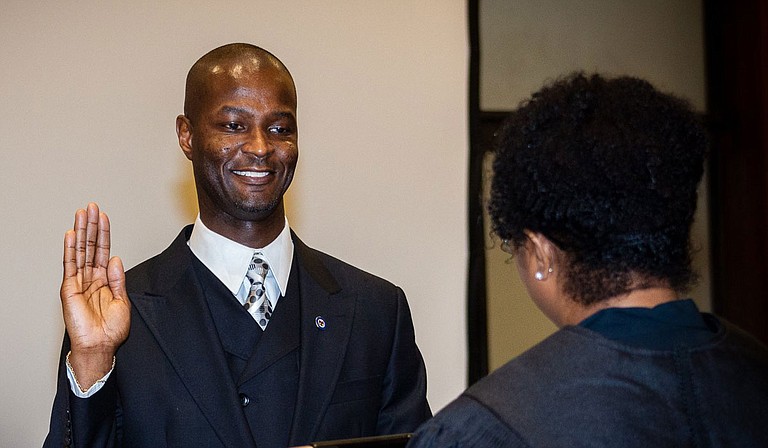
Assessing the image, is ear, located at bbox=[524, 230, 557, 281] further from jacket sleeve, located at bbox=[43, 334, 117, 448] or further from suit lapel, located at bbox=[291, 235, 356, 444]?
jacket sleeve, located at bbox=[43, 334, 117, 448]

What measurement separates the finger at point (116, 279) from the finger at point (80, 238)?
0.20ft

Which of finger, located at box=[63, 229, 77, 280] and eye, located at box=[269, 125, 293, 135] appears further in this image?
eye, located at box=[269, 125, 293, 135]

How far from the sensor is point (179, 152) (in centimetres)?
309

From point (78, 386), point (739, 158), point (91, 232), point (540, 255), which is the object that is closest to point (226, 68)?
point (91, 232)

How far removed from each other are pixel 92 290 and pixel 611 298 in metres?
1.11

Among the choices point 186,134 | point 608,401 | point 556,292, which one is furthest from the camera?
point 186,134

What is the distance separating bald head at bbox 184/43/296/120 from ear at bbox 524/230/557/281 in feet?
3.43

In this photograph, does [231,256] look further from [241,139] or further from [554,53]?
[554,53]

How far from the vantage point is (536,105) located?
140 centimetres

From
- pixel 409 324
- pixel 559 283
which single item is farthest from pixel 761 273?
pixel 559 283

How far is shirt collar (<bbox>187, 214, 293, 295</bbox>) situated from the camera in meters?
2.19

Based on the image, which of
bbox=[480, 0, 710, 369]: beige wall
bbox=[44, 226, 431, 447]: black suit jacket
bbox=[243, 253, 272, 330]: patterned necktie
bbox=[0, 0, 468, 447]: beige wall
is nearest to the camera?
bbox=[44, 226, 431, 447]: black suit jacket

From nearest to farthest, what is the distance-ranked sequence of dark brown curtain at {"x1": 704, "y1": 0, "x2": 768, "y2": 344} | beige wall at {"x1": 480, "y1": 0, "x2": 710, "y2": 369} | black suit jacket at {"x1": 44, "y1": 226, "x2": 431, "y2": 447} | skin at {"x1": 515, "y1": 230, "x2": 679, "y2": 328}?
1. skin at {"x1": 515, "y1": 230, "x2": 679, "y2": 328}
2. black suit jacket at {"x1": 44, "y1": 226, "x2": 431, "y2": 447}
3. beige wall at {"x1": 480, "y1": 0, "x2": 710, "y2": 369}
4. dark brown curtain at {"x1": 704, "y1": 0, "x2": 768, "y2": 344}

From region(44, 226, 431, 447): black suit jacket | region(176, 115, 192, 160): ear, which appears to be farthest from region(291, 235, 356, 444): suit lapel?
region(176, 115, 192, 160): ear
